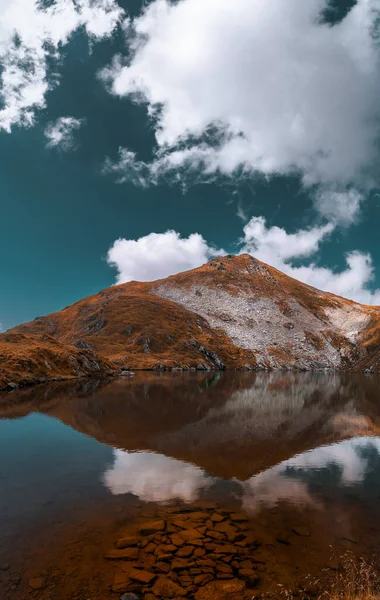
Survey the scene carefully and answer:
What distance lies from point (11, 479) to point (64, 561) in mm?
14095

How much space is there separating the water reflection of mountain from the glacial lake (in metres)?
0.40

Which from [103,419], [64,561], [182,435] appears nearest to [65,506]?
[64,561]

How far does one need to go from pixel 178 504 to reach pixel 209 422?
32.6m

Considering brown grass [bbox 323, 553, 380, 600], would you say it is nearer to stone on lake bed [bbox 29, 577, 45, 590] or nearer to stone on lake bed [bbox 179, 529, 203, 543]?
stone on lake bed [bbox 179, 529, 203, 543]

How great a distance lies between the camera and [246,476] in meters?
30.9

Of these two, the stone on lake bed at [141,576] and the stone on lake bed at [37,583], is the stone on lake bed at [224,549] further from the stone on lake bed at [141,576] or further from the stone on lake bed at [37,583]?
the stone on lake bed at [37,583]

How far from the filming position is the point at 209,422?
56031 millimetres

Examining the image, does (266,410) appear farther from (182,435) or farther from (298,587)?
(298,587)

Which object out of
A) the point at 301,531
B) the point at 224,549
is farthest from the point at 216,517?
the point at 301,531

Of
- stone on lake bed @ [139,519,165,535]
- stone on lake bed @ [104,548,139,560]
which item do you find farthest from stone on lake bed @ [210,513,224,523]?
stone on lake bed @ [104,548,139,560]

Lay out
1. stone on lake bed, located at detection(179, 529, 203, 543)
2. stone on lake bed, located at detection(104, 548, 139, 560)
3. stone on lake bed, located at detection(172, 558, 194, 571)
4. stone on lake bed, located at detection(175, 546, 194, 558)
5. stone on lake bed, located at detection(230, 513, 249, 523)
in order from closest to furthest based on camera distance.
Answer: stone on lake bed, located at detection(172, 558, 194, 571) < stone on lake bed, located at detection(104, 548, 139, 560) < stone on lake bed, located at detection(175, 546, 194, 558) < stone on lake bed, located at detection(179, 529, 203, 543) < stone on lake bed, located at detection(230, 513, 249, 523)

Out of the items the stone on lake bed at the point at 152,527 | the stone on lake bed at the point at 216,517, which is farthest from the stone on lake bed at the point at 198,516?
the stone on lake bed at the point at 152,527

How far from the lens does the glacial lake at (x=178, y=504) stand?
16.3 meters

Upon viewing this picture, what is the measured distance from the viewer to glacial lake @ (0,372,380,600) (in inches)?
641
